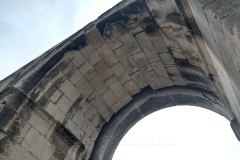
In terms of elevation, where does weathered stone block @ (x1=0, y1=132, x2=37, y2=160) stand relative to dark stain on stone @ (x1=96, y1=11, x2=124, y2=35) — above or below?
below

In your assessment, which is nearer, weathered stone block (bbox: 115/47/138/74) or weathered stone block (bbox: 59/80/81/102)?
weathered stone block (bbox: 59/80/81/102)

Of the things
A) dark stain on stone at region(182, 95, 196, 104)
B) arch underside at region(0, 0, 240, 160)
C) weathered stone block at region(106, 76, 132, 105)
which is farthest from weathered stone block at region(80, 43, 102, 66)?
dark stain on stone at region(182, 95, 196, 104)

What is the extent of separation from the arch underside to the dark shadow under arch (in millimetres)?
20

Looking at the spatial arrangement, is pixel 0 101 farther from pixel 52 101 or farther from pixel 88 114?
pixel 88 114

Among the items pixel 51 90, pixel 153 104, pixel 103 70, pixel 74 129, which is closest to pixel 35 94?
pixel 51 90

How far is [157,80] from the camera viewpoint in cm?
458

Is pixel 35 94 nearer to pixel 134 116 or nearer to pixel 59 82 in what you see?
pixel 59 82

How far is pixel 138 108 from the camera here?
4836 mm

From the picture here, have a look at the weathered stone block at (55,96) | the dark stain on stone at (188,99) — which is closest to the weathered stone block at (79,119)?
the weathered stone block at (55,96)

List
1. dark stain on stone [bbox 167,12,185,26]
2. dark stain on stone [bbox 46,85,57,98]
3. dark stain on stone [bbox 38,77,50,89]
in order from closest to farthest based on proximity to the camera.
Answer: dark stain on stone [bbox 167,12,185,26] → dark stain on stone [bbox 38,77,50,89] → dark stain on stone [bbox 46,85,57,98]

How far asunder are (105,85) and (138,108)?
905 mm

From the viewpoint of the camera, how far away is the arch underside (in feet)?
11.2

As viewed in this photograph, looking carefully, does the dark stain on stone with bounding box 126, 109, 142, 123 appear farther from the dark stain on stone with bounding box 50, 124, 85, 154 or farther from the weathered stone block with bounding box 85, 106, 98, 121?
the dark stain on stone with bounding box 50, 124, 85, 154

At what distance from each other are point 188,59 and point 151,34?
0.73m
